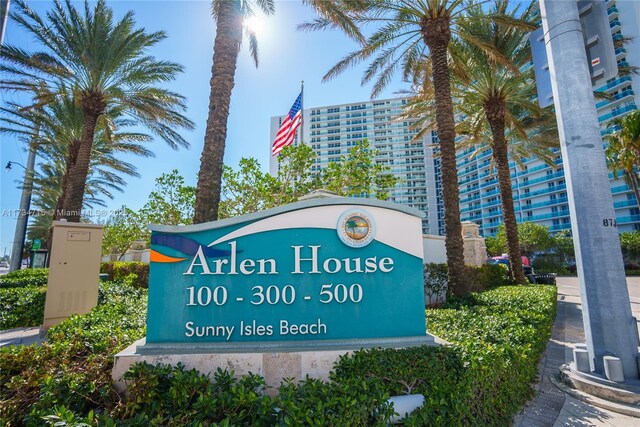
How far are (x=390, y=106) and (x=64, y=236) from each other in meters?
101

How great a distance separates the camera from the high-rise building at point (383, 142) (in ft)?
322

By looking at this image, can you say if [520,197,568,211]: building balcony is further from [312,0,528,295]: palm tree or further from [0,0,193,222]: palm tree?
[0,0,193,222]: palm tree

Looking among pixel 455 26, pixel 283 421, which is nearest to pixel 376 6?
pixel 455 26

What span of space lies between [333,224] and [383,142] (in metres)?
102

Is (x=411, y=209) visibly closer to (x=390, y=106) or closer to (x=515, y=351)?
(x=515, y=351)

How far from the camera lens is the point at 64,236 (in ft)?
24.6

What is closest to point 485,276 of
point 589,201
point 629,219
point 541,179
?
point 589,201

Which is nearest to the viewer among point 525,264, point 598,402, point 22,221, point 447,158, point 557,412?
point 557,412

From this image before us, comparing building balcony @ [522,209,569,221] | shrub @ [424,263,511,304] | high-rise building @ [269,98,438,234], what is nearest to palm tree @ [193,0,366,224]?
shrub @ [424,263,511,304]

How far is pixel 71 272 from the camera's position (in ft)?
24.6

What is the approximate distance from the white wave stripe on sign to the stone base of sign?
A: 1028 mm

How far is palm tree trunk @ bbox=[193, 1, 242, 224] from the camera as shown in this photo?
589 cm

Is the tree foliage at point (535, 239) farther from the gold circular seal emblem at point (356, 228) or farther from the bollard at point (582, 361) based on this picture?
the gold circular seal emblem at point (356, 228)

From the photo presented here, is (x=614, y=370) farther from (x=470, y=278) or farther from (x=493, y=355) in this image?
(x=470, y=278)
